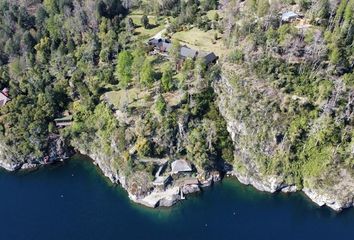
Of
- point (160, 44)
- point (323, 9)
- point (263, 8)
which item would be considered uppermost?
point (323, 9)

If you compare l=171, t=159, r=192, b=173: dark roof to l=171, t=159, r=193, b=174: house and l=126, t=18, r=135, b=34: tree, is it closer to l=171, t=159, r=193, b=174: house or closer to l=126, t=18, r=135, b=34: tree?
l=171, t=159, r=193, b=174: house

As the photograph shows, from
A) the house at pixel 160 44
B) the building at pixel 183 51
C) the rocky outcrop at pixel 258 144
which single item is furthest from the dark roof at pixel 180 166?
the house at pixel 160 44

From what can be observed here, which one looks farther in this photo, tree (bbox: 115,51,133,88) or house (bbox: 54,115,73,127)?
house (bbox: 54,115,73,127)

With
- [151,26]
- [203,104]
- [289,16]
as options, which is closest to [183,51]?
[203,104]

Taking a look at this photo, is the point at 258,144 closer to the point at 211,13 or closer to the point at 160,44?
the point at 160,44

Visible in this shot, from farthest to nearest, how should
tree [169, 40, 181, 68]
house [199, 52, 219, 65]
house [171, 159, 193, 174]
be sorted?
1. tree [169, 40, 181, 68]
2. house [199, 52, 219, 65]
3. house [171, 159, 193, 174]

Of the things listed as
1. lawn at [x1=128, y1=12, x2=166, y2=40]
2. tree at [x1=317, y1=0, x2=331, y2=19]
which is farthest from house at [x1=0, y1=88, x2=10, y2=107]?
tree at [x1=317, y1=0, x2=331, y2=19]

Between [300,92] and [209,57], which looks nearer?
[300,92]
